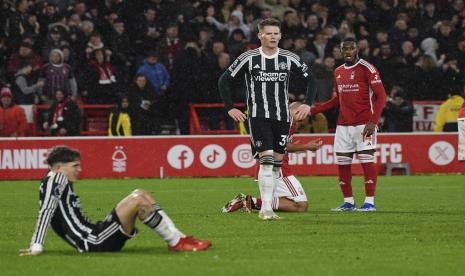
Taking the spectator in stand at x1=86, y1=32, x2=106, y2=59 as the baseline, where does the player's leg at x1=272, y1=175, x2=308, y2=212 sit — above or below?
below

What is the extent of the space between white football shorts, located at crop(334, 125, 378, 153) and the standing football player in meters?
1.71

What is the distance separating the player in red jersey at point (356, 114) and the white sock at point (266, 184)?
1762 mm

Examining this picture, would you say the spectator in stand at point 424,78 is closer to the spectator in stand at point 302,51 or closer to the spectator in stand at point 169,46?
the spectator in stand at point 302,51

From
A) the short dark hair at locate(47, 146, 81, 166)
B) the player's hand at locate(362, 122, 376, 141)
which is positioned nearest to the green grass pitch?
the short dark hair at locate(47, 146, 81, 166)

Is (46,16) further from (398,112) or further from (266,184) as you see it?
(266,184)

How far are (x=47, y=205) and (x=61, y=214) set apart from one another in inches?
9.3

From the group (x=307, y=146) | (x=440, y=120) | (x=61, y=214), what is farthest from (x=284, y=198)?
(x=440, y=120)

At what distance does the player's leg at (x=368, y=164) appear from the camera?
1371 centimetres

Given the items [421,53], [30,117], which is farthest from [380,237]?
[421,53]

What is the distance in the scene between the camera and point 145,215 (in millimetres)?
8734

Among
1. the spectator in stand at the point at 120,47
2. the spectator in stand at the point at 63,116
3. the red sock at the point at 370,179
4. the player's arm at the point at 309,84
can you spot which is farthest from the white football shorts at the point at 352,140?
the spectator in stand at the point at 120,47

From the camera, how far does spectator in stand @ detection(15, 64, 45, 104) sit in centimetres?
2225

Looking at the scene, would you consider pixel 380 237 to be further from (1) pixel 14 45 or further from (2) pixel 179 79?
(1) pixel 14 45

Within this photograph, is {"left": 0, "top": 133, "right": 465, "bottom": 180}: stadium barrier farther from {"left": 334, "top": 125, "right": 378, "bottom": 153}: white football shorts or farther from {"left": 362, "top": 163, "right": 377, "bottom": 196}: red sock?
{"left": 362, "top": 163, "right": 377, "bottom": 196}: red sock
